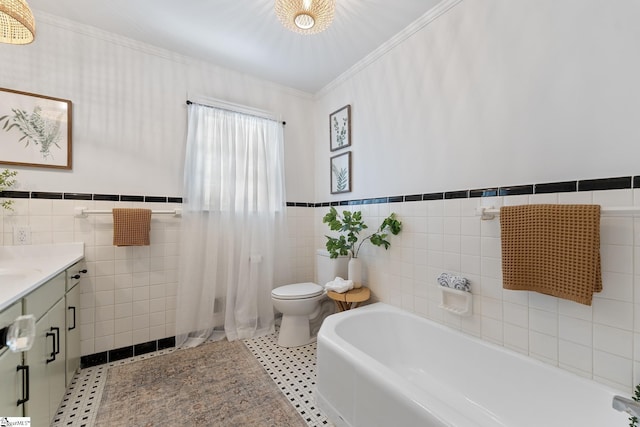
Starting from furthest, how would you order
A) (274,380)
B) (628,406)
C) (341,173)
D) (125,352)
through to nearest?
(341,173) < (125,352) < (274,380) < (628,406)

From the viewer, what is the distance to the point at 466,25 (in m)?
1.56

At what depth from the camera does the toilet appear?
2.15m

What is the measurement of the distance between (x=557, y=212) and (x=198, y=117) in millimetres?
2452

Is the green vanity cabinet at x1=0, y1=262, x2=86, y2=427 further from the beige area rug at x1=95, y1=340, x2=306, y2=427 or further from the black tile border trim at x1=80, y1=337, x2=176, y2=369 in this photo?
the beige area rug at x1=95, y1=340, x2=306, y2=427

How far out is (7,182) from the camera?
1.65 metres

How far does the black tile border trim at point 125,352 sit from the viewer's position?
1.90 meters

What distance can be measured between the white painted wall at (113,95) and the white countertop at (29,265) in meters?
0.40

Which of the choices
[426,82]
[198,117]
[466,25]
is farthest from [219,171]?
[466,25]

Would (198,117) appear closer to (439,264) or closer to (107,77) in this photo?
(107,77)

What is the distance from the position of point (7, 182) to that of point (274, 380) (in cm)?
209

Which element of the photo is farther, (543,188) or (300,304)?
(300,304)

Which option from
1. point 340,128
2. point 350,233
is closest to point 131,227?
point 350,233

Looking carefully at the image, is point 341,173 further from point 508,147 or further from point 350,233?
point 508,147

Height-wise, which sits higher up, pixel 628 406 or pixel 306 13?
pixel 306 13
